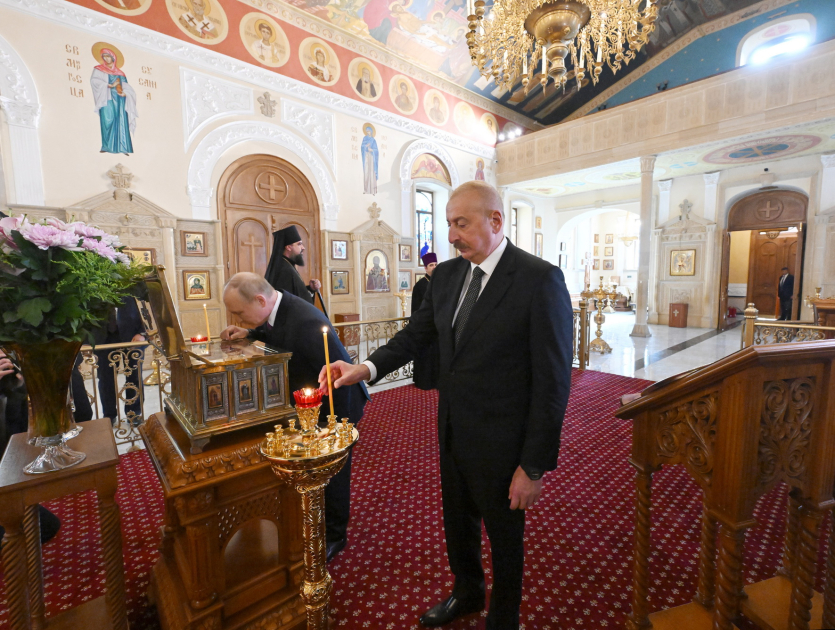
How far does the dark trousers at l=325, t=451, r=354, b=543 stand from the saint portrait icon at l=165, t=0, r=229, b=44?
8.76m

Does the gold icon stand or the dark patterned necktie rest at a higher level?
the dark patterned necktie

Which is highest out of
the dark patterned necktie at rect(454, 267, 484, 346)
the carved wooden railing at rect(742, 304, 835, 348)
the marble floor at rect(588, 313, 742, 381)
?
the dark patterned necktie at rect(454, 267, 484, 346)

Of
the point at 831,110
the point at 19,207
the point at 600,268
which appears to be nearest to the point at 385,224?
the point at 19,207

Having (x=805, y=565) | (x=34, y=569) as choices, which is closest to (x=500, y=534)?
(x=805, y=565)

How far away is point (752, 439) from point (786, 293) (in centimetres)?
1326

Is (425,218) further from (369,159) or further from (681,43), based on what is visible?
(681,43)

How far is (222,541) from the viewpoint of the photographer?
1.62 m

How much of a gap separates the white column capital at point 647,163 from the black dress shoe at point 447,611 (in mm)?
11301

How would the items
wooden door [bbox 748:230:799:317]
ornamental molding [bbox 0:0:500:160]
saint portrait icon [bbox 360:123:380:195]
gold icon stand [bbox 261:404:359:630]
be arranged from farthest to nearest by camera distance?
wooden door [bbox 748:230:799:317]
saint portrait icon [bbox 360:123:380:195]
ornamental molding [bbox 0:0:500:160]
gold icon stand [bbox 261:404:359:630]

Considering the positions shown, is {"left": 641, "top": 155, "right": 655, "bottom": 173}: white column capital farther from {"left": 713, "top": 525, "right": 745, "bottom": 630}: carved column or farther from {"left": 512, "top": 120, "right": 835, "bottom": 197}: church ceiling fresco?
{"left": 713, "top": 525, "right": 745, "bottom": 630}: carved column

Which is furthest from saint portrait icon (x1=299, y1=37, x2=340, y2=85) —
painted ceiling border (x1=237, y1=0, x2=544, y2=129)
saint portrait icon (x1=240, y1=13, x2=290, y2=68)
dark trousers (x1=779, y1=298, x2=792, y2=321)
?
dark trousers (x1=779, y1=298, x2=792, y2=321)

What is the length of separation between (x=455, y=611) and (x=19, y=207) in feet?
26.3

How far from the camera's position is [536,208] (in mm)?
16062

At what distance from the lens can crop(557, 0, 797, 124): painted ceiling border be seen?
11.0 metres
